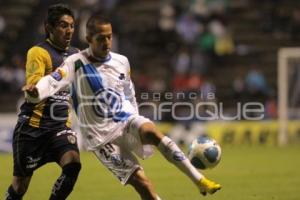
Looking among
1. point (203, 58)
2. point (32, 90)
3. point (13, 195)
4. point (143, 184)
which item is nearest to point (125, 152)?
point (143, 184)

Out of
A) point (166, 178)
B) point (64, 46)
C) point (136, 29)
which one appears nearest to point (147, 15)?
point (136, 29)

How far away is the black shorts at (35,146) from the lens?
7.43m

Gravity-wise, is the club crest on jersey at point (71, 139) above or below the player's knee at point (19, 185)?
above

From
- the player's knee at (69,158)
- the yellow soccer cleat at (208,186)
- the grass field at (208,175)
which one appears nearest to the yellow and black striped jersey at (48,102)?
the player's knee at (69,158)

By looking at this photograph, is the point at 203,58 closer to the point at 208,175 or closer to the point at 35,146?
the point at 208,175

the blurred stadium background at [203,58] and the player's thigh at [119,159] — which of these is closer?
the player's thigh at [119,159]

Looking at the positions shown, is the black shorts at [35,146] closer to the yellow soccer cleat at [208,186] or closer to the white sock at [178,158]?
the white sock at [178,158]

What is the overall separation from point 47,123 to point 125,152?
84 centimetres

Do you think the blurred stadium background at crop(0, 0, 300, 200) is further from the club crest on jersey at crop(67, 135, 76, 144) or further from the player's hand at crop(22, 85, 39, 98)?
the player's hand at crop(22, 85, 39, 98)

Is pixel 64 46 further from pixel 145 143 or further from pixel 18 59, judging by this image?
pixel 18 59

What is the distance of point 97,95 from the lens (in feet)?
23.5

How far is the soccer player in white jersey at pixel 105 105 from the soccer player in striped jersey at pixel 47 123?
290 millimetres

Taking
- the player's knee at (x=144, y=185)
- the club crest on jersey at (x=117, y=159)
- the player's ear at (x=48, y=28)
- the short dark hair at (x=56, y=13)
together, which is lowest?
the player's knee at (x=144, y=185)

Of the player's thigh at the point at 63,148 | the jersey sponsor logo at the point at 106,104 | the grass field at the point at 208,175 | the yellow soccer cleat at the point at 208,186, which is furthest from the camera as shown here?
the grass field at the point at 208,175
